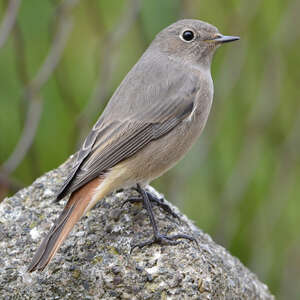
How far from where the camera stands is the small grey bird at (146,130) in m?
3.32

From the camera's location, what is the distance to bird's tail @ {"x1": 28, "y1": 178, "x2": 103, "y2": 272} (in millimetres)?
2982

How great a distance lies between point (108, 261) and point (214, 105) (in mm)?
2708

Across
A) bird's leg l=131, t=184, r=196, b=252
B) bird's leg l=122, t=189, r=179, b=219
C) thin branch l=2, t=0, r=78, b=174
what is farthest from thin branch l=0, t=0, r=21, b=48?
bird's leg l=131, t=184, r=196, b=252

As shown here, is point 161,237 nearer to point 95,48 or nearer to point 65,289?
point 65,289

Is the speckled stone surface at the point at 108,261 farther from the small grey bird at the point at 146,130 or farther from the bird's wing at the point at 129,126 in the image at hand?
the bird's wing at the point at 129,126

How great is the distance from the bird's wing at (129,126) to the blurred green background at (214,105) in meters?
0.91

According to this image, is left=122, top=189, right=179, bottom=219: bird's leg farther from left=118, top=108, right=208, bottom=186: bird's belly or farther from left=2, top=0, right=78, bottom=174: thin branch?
left=2, top=0, right=78, bottom=174: thin branch

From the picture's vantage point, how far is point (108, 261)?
10.4ft

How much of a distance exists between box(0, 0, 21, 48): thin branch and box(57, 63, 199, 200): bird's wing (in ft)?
3.13

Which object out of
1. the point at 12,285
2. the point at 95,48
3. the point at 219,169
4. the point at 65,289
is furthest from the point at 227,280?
the point at 219,169

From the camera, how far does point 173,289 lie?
3.04 m

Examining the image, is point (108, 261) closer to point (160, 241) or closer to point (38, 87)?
point (160, 241)

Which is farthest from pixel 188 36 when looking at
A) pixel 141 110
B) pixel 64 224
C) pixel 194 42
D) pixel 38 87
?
pixel 64 224

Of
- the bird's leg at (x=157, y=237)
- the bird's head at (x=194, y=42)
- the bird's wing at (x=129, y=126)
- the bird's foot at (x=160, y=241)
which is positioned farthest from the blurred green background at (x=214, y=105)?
the bird's foot at (x=160, y=241)
